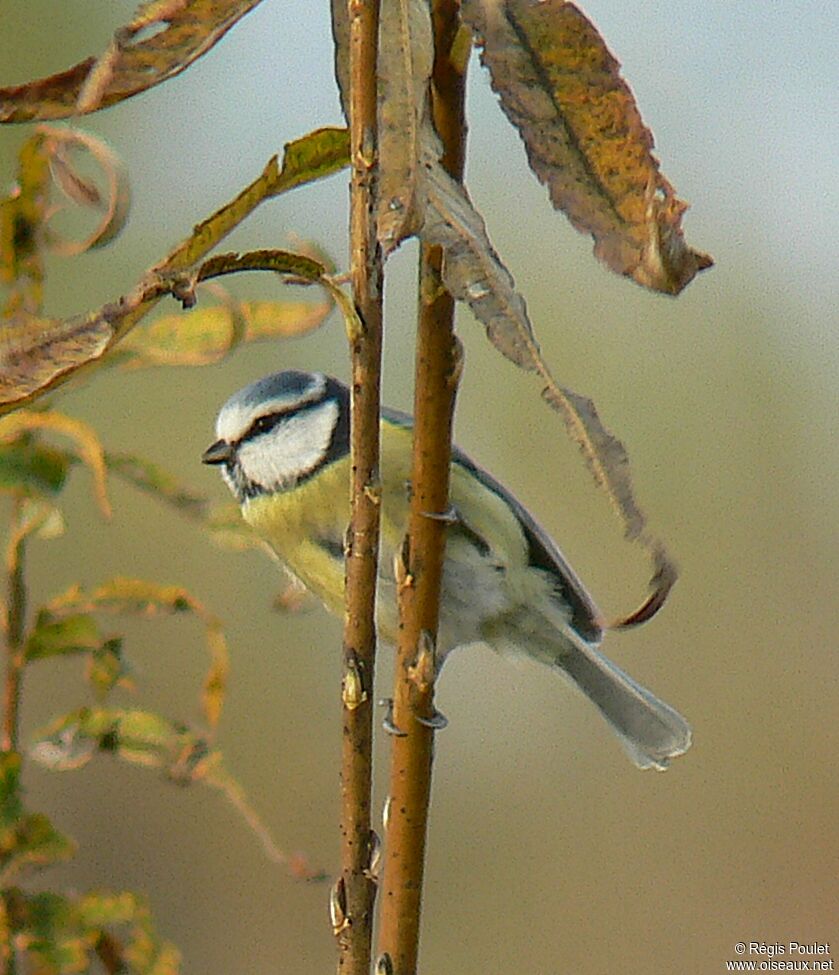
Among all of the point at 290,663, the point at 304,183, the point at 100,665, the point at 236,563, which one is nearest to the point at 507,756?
the point at 290,663

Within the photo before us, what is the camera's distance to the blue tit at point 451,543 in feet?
3.19

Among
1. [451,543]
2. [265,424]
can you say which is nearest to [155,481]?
[451,543]

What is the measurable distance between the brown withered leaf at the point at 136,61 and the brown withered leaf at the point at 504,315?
3.0 inches

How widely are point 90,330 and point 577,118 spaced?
0.45ft

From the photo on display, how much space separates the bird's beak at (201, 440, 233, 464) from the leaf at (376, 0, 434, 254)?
826mm

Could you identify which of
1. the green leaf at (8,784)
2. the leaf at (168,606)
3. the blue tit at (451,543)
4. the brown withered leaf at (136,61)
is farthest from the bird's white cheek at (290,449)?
Result: the brown withered leaf at (136,61)

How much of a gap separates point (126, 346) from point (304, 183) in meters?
0.37

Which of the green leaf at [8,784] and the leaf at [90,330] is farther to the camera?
the green leaf at [8,784]

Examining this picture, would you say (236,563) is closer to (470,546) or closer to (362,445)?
(470,546)

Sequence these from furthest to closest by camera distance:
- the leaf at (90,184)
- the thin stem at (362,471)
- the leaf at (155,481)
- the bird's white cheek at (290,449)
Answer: the bird's white cheek at (290,449) < the leaf at (155,481) < the leaf at (90,184) < the thin stem at (362,471)

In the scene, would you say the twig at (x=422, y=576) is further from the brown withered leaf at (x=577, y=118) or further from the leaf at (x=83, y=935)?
the leaf at (x=83, y=935)

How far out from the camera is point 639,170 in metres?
0.35

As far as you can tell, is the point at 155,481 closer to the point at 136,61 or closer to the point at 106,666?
the point at 106,666

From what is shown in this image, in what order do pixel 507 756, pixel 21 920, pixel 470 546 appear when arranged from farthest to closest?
pixel 507 756
pixel 470 546
pixel 21 920
